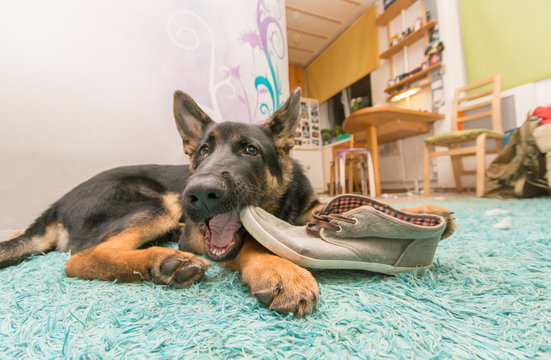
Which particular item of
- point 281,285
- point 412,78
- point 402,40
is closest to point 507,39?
point 412,78

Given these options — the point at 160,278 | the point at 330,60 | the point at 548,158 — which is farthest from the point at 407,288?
the point at 330,60

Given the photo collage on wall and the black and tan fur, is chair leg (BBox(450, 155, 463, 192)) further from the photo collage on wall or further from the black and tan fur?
the photo collage on wall

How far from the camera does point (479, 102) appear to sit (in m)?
5.52

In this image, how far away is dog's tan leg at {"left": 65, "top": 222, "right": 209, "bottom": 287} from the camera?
1.05 meters

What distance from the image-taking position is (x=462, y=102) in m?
6.01

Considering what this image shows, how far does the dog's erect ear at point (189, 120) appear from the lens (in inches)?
71.7

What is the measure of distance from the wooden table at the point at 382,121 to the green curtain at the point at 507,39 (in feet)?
4.53

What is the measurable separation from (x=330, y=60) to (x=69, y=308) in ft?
37.7

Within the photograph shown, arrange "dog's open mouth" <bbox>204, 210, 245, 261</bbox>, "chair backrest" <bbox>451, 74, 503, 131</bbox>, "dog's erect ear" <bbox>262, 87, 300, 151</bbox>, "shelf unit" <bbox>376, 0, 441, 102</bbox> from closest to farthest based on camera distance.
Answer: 1. "dog's open mouth" <bbox>204, 210, 245, 261</bbox>
2. "dog's erect ear" <bbox>262, 87, 300, 151</bbox>
3. "chair backrest" <bbox>451, 74, 503, 131</bbox>
4. "shelf unit" <bbox>376, 0, 441, 102</bbox>

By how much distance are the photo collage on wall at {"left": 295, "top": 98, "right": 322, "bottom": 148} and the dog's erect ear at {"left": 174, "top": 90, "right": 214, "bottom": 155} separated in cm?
943

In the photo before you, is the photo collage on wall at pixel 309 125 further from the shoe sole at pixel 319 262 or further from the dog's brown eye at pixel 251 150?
the shoe sole at pixel 319 262

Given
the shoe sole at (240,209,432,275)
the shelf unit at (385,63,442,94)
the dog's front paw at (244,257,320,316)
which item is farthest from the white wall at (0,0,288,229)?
the shelf unit at (385,63,442,94)

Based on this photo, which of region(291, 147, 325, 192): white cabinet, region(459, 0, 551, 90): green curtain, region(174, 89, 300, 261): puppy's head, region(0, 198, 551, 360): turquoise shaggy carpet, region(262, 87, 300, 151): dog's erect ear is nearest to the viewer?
region(0, 198, 551, 360): turquoise shaggy carpet

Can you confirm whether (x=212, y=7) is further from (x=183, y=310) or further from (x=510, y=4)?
(x=510, y=4)
